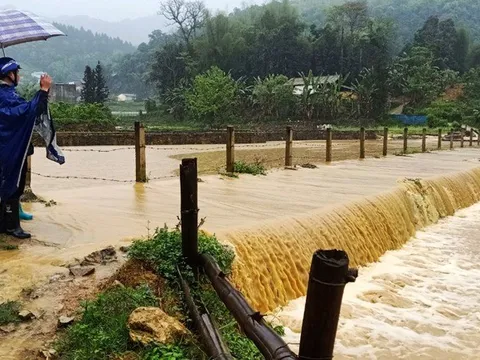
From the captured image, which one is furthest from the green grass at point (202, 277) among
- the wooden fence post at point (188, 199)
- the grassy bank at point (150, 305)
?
the wooden fence post at point (188, 199)

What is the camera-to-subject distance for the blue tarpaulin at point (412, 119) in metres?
43.5

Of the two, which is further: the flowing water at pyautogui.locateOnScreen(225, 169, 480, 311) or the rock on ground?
the flowing water at pyautogui.locateOnScreen(225, 169, 480, 311)

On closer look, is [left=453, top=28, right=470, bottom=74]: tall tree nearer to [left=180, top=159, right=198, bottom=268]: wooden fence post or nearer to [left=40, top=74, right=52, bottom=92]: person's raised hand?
[left=40, top=74, right=52, bottom=92]: person's raised hand

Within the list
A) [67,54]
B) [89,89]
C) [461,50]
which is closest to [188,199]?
[89,89]

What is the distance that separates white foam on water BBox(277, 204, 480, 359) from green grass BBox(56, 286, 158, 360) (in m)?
1.64

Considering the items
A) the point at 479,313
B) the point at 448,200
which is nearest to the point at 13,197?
the point at 479,313

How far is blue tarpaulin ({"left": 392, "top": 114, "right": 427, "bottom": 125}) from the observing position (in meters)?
43.5

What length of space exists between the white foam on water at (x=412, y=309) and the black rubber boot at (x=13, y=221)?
2.59 meters

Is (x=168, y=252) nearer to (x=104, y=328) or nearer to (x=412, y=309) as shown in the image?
(x=104, y=328)

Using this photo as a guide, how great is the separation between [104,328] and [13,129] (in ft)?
7.81

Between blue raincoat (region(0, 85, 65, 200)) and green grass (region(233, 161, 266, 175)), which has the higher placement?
blue raincoat (region(0, 85, 65, 200))

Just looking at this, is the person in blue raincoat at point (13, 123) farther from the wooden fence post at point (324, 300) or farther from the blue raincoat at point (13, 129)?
the wooden fence post at point (324, 300)

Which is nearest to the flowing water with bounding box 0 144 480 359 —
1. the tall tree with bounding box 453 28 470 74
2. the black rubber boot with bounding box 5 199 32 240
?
the black rubber boot with bounding box 5 199 32 240

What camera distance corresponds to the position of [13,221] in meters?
5.21
